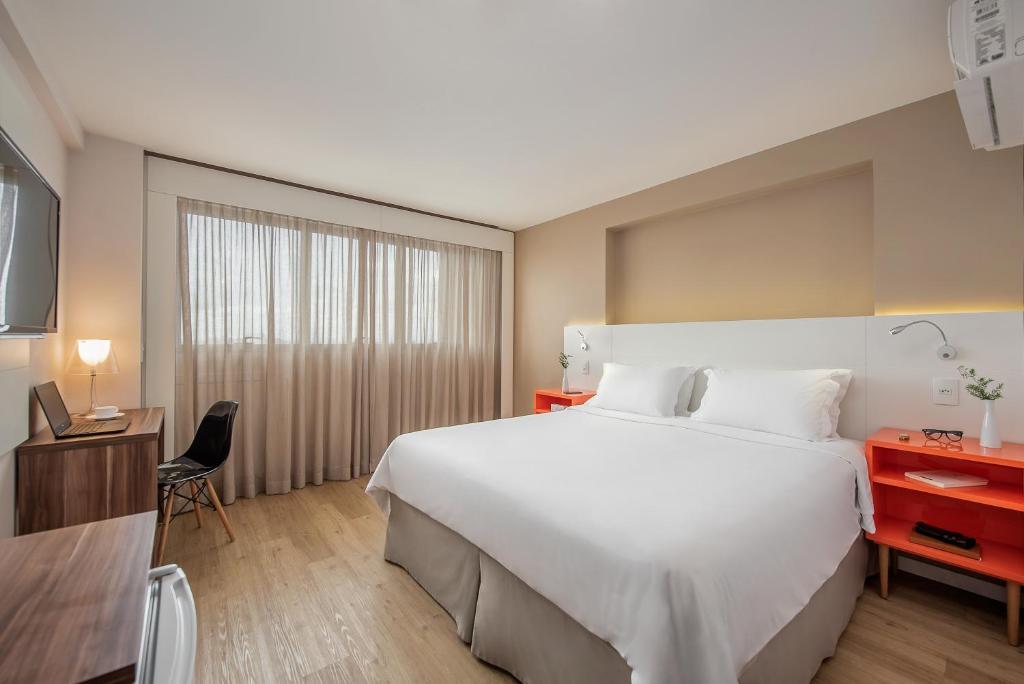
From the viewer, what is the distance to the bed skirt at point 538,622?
1.35 metres

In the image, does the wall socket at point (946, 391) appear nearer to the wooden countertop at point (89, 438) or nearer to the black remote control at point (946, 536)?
the black remote control at point (946, 536)

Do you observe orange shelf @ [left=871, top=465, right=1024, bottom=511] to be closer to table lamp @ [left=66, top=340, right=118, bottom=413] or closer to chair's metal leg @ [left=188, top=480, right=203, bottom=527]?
chair's metal leg @ [left=188, top=480, right=203, bottom=527]

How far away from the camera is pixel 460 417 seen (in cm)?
480

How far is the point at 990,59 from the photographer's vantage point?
153cm

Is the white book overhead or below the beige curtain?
below

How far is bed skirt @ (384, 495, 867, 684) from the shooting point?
4.44 feet

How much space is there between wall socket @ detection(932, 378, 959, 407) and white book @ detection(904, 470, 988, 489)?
1.14 feet

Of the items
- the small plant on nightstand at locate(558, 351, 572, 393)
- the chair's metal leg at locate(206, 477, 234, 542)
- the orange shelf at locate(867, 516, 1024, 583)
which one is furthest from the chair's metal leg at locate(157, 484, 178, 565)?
the orange shelf at locate(867, 516, 1024, 583)

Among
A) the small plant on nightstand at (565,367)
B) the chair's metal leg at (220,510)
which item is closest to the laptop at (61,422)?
the chair's metal leg at (220,510)

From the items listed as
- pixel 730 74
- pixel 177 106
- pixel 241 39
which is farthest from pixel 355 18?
pixel 730 74

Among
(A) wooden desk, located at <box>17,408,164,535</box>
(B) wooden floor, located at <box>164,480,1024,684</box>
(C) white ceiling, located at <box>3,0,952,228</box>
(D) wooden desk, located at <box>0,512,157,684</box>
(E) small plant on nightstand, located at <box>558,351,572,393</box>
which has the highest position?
(C) white ceiling, located at <box>3,0,952,228</box>

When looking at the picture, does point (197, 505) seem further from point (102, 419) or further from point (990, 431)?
point (990, 431)

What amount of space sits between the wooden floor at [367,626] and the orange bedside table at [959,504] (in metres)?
0.20

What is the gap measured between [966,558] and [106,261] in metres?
4.86
